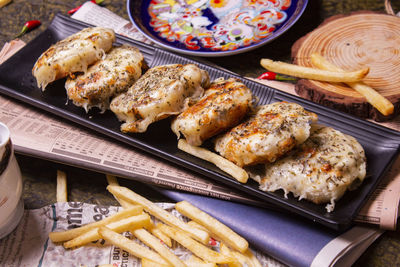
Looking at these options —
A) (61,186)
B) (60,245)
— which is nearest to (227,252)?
(60,245)

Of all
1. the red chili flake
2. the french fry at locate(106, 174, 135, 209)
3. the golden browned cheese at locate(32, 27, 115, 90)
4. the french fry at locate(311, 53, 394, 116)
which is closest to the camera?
the red chili flake

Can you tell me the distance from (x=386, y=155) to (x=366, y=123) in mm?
301

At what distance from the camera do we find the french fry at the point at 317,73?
3738mm

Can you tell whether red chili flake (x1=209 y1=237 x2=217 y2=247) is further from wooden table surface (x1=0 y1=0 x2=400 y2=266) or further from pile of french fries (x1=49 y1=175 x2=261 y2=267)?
wooden table surface (x1=0 y1=0 x2=400 y2=266)

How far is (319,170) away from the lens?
2.90 meters

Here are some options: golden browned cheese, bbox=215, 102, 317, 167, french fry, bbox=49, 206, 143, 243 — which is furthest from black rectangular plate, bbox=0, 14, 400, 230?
french fry, bbox=49, 206, 143, 243

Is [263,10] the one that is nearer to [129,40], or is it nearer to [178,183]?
[129,40]

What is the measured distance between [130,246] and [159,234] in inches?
10.1

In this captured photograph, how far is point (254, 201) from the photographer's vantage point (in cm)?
320

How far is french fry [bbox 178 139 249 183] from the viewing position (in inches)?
119

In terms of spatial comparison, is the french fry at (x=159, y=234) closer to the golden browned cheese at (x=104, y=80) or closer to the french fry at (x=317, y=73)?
the golden browned cheese at (x=104, y=80)

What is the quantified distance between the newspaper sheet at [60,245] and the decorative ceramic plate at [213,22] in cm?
197

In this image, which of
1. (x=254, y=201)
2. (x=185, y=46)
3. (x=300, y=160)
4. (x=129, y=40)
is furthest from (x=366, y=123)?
(x=129, y=40)

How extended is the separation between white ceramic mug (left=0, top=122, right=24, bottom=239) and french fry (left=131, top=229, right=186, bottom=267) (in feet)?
2.77
